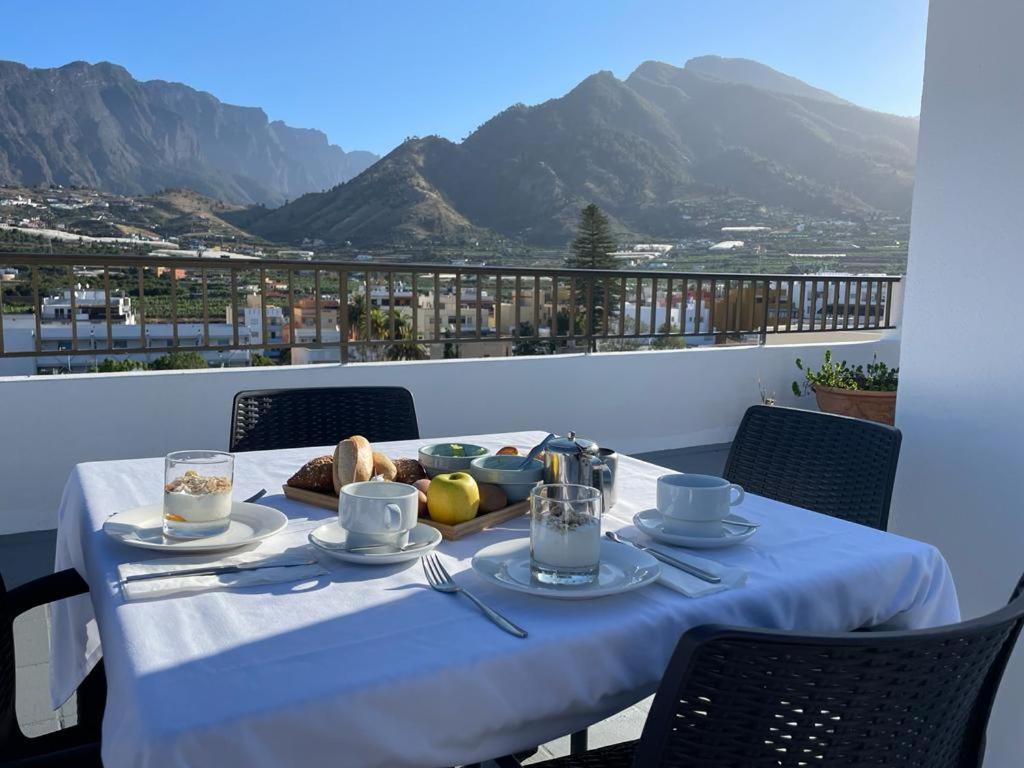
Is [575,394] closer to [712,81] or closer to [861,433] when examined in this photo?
[861,433]

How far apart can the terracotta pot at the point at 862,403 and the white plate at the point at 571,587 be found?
13.2 ft

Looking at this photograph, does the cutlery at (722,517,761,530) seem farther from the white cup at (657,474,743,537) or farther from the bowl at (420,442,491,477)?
the bowl at (420,442,491,477)

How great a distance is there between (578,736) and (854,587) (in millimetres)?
781

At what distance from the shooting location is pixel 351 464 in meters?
1.43

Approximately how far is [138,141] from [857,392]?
3941cm

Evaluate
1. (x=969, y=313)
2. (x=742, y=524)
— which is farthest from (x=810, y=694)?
(x=969, y=313)

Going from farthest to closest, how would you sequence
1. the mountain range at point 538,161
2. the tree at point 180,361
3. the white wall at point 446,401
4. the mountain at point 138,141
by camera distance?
the mountain at point 138,141 → the mountain range at point 538,161 → the tree at point 180,361 → the white wall at point 446,401

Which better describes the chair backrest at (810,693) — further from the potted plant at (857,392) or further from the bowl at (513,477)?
the potted plant at (857,392)

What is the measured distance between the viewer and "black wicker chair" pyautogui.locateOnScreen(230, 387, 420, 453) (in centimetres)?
228

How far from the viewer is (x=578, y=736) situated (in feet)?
5.61

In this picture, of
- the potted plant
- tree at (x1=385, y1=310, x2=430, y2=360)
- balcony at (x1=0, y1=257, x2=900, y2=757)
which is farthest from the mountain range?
tree at (x1=385, y1=310, x2=430, y2=360)

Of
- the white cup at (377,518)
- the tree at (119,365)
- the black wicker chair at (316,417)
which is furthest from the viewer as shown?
the tree at (119,365)

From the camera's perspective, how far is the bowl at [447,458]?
1.59 meters

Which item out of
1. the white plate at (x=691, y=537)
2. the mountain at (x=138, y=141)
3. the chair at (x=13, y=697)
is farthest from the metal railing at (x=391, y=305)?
the mountain at (x=138, y=141)
